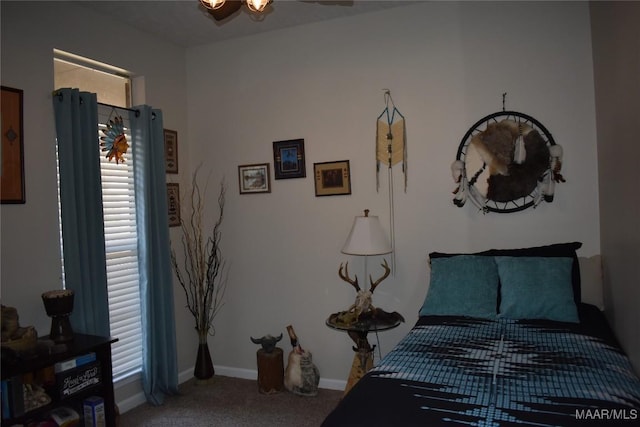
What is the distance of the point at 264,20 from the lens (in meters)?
3.54

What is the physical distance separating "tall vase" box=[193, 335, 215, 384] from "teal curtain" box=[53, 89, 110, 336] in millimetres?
946

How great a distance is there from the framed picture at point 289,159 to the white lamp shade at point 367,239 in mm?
760

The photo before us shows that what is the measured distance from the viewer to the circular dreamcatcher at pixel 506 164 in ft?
9.80

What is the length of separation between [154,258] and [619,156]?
3.02 metres

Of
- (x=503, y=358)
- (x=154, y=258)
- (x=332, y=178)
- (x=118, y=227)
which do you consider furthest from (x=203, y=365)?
(x=503, y=358)

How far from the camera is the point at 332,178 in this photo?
139 inches

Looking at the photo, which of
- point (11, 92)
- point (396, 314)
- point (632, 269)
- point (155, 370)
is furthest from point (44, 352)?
point (632, 269)

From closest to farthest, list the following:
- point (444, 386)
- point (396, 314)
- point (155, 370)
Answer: point (444, 386) → point (396, 314) → point (155, 370)

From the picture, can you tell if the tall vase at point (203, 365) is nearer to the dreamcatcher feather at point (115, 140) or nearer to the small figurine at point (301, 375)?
the small figurine at point (301, 375)

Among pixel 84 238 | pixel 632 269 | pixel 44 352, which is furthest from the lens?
pixel 84 238

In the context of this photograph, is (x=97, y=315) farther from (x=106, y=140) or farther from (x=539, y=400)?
(x=539, y=400)

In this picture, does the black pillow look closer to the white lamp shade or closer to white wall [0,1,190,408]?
the white lamp shade

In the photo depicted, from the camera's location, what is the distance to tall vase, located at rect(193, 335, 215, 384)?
3730mm

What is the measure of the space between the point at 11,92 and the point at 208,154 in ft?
5.29
